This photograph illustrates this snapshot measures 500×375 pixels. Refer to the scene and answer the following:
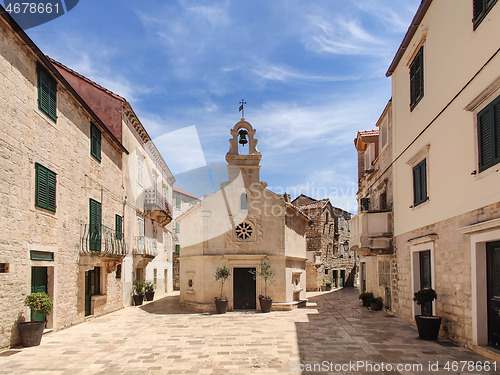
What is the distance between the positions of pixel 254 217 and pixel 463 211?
37.5 feet

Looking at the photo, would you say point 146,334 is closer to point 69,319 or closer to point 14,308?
point 69,319

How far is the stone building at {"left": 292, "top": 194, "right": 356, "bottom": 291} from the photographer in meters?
35.4

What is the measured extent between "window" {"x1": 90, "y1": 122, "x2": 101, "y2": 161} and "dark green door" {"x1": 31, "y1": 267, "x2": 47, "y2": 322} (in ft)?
17.7

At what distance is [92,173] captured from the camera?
54.7 feet

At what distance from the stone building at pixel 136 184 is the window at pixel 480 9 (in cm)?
1562

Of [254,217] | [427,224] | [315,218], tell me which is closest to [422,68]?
[427,224]

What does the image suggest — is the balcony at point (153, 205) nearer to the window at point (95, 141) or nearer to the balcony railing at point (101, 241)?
the balcony railing at point (101, 241)

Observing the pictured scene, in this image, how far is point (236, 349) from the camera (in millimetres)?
10945

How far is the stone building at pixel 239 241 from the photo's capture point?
19891 mm

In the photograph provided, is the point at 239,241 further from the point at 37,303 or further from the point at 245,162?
→ the point at 37,303

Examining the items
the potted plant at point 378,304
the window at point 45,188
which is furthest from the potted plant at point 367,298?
the window at point 45,188

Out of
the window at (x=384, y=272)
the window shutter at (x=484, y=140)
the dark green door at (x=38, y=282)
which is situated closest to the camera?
the window shutter at (x=484, y=140)

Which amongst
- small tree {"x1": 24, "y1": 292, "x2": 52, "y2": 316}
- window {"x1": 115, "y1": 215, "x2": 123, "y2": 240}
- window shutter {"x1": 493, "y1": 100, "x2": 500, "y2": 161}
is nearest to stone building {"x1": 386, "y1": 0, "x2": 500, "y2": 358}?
window shutter {"x1": 493, "y1": 100, "x2": 500, "y2": 161}

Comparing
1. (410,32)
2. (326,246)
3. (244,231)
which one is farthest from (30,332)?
(326,246)
